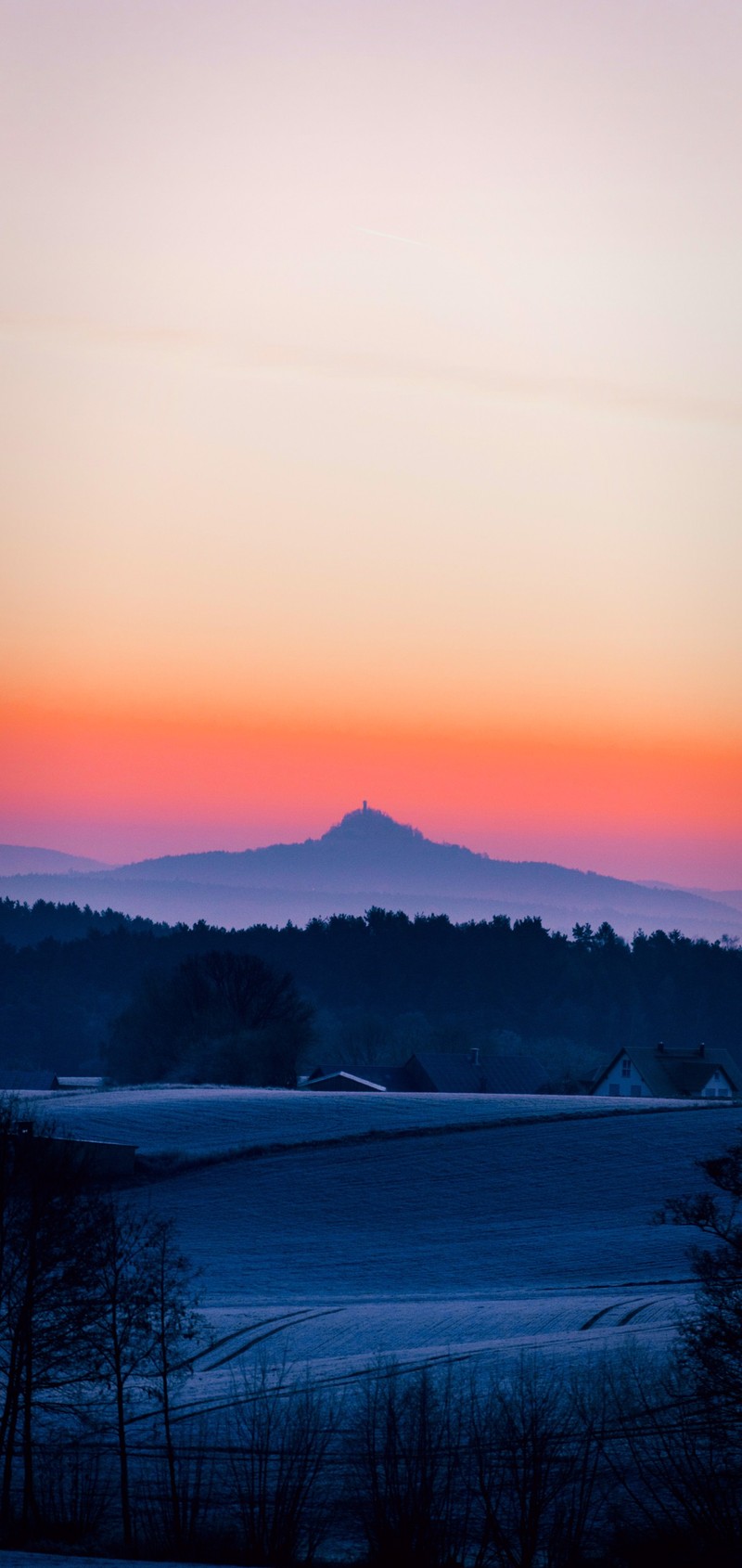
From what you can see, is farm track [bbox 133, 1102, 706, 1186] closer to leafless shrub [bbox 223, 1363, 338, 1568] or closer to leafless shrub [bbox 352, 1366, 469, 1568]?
leafless shrub [bbox 223, 1363, 338, 1568]

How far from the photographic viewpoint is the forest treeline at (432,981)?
163750 mm

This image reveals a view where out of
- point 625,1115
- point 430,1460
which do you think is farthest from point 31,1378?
point 625,1115

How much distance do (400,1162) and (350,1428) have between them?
36394 mm

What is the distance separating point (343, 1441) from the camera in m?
24.0

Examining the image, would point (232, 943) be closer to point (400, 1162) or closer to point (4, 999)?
point (4, 999)

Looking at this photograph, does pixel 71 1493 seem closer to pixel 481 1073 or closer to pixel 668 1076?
pixel 668 1076

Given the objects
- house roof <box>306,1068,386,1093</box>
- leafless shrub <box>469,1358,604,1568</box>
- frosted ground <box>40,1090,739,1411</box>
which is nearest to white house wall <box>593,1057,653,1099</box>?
house roof <box>306,1068,386,1093</box>

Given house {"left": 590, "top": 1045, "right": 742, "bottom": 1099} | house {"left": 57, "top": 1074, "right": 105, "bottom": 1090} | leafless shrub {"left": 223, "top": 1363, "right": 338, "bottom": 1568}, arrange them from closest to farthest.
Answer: leafless shrub {"left": 223, "top": 1363, "right": 338, "bottom": 1568} → house {"left": 590, "top": 1045, "right": 742, "bottom": 1099} → house {"left": 57, "top": 1074, "right": 105, "bottom": 1090}

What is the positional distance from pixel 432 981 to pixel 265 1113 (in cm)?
9533

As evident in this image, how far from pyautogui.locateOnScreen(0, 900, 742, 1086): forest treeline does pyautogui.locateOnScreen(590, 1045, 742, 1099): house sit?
42601mm

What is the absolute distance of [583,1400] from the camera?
80.7ft

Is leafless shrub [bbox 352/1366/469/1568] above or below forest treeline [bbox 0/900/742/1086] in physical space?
below

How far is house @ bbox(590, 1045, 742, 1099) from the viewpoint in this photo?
108000 millimetres

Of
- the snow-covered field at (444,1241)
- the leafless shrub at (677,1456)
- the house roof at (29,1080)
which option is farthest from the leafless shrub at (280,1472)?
the house roof at (29,1080)
